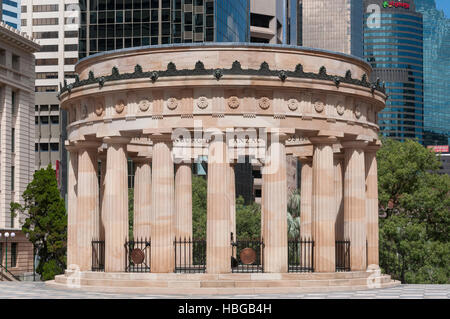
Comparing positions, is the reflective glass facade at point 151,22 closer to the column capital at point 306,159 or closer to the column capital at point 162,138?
the column capital at point 306,159

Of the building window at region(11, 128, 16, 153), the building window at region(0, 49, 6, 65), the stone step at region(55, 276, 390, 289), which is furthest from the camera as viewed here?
the building window at region(11, 128, 16, 153)

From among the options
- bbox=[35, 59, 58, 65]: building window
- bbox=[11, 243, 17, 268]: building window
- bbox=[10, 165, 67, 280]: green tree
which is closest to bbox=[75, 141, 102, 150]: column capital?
bbox=[10, 165, 67, 280]: green tree

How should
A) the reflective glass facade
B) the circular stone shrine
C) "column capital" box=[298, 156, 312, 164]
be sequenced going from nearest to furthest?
the circular stone shrine, "column capital" box=[298, 156, 312, 164], the reflective glass facade

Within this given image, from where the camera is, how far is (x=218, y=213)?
1570 inches

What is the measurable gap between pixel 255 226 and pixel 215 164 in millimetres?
52190

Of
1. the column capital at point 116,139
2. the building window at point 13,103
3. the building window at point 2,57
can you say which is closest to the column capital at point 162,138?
the column capital at point 116,139

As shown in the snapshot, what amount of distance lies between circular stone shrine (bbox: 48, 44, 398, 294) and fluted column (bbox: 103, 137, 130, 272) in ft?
0.19

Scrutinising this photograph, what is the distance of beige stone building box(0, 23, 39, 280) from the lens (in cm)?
10238

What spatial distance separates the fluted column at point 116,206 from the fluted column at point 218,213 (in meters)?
5.36

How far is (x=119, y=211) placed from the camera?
42781mm

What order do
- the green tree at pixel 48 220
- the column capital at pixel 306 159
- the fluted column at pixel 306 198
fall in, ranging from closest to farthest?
the fluted column at pixel 306 198 < the column capital at pixel 306 159 < the green tree at pixel 48 220

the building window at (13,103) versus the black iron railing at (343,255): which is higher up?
the building window at (13,103)

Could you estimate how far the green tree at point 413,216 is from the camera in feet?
243

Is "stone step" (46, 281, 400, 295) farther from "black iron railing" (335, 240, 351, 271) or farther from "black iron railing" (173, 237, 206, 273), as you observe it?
"black iron railing" (335, 240, 351, 271)
